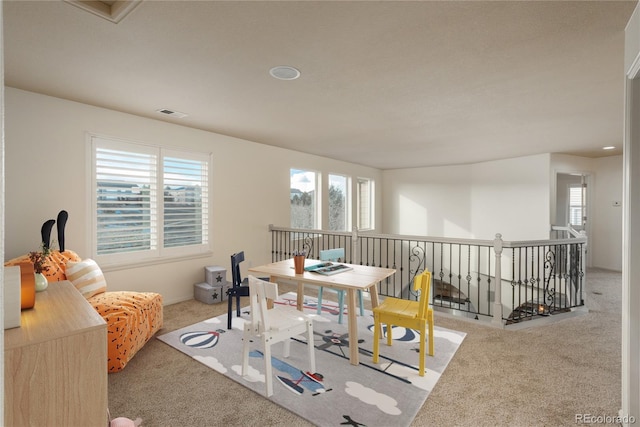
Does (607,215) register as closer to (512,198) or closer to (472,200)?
(512,198)

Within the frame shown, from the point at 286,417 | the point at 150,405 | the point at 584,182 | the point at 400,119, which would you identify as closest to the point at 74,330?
the point at 150,405

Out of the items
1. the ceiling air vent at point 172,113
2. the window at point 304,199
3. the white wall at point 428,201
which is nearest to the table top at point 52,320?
the ceiling air vent at point 172,113

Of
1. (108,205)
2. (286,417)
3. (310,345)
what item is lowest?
(286,417)

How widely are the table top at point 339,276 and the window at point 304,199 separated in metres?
3.10

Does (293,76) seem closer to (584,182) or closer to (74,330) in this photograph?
(74,330)

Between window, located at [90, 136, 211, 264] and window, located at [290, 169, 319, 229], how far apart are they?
1991mm

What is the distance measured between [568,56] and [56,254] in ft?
15.0

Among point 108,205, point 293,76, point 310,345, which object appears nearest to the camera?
point 310,345

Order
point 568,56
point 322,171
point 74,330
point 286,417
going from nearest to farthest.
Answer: point 74,330 < point 286,417 < point 568,56 < point 322,171

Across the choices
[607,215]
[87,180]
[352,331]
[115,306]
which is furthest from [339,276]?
[607,215]

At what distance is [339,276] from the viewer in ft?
9.74

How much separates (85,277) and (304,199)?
4196 millimetres

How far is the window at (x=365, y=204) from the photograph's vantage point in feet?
28.2

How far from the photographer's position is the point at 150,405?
2.21m
